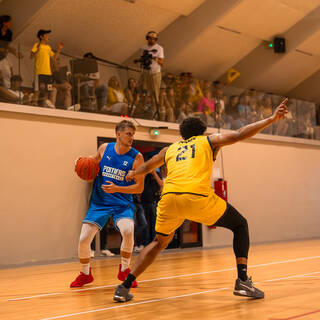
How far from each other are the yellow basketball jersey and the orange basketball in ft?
4.98

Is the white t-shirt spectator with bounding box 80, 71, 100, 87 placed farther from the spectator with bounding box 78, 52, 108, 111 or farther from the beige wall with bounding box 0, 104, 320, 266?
the beige wall with bounding box 0, 104, 320, 266

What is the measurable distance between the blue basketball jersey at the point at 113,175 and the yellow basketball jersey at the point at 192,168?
1.41 meters

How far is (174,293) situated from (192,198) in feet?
4.16

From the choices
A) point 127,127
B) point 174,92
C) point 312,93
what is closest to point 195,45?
point 174,92

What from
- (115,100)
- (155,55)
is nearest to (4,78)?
(115,100)

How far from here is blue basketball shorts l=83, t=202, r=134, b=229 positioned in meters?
5.65

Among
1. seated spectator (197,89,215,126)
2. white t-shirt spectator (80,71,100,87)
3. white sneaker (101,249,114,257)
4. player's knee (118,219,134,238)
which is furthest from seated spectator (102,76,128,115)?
player's knee (118,219,134,238)

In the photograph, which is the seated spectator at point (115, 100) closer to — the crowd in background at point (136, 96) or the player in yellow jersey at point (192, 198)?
the crowd in background at point (136, 96)

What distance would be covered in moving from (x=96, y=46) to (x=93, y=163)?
26.9ft

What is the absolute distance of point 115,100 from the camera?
10383mm

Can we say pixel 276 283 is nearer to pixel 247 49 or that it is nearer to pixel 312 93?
pixel 247 49

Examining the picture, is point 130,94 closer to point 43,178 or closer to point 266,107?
point 43,178

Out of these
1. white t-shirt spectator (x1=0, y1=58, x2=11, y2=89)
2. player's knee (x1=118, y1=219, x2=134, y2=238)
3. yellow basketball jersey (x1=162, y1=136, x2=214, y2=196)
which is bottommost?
player's knee (x1=118, y1=219, x2=134, y2=238)

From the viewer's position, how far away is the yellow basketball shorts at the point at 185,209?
14.2ft
